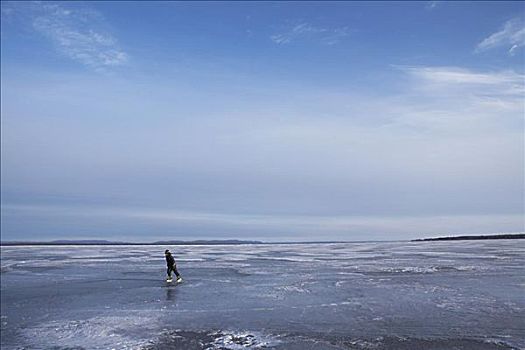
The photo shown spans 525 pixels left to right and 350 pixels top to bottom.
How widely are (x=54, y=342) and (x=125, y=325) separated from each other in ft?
5.79

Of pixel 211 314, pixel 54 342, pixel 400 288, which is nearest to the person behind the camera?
pixel 54 342

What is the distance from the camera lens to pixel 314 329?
10883mm

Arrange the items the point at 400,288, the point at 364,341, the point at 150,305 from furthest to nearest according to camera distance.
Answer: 1. the point at 400,288
2. the point at 150,305
3. the point at 364,341

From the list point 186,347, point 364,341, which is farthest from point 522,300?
point 186,347

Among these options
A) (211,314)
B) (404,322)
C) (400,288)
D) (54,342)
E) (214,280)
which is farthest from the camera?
(214,280)

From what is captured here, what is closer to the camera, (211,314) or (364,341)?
(364,341)

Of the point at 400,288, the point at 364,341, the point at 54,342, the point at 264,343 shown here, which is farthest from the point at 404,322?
the point at 54,342

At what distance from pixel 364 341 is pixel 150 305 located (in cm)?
743

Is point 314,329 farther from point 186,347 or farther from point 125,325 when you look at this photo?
point 125,325

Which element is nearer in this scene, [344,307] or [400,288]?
[344,307]

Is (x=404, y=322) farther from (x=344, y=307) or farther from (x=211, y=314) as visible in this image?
(x=211, y=314)

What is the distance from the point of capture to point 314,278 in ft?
68.2

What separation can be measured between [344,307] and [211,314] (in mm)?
3657

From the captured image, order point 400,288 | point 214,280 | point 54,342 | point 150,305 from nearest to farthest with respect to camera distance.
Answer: point 54,342 < point 150,305 < point 400,288 < point 214,280
